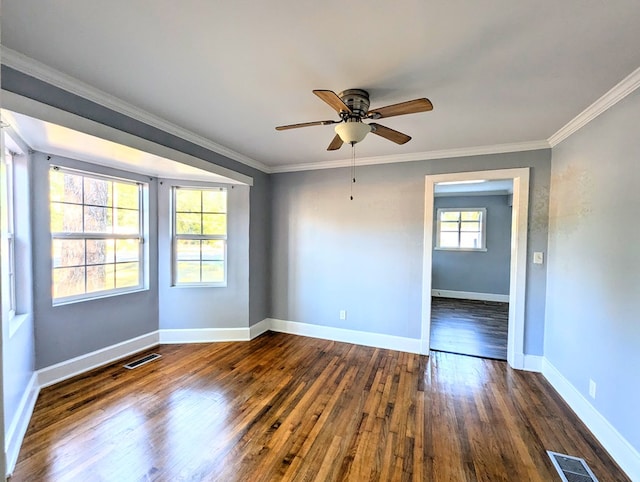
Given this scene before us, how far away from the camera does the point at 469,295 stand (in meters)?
6.72

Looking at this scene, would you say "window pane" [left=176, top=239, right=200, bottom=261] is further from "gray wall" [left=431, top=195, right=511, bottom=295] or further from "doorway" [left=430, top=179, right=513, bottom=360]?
"gray wall" [left=431, top=195, right=511, bottom=295]

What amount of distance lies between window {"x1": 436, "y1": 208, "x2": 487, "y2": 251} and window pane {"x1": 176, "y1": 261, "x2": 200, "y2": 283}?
547cm

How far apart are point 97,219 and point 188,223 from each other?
962 mm

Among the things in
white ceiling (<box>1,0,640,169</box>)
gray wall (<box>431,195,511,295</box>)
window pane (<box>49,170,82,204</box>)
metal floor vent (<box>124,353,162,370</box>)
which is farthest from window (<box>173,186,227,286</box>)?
gray wall (<box>431,195,511,295</box>)

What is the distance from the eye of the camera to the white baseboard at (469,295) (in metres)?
6.42

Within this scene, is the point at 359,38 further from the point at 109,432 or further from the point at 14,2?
the point at 109,432

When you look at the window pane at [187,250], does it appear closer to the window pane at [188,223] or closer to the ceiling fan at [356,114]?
the window pane at [188,223]

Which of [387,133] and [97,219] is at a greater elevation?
[387,133]

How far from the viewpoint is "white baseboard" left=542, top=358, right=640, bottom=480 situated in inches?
73.2

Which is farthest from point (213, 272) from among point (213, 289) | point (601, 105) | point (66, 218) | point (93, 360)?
point (601, 105)

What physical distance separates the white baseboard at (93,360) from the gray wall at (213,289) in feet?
0.92

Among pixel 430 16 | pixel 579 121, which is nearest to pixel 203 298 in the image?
pixel 430 16

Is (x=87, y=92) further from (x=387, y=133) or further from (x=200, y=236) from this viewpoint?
(x=387, y=133)

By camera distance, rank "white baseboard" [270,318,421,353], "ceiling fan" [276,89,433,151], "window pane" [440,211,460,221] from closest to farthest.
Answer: "ceiling fan" [276,89,433,151]
"white baseboard" [270,318,421,353]
"window pane" [440,211,460,221]
